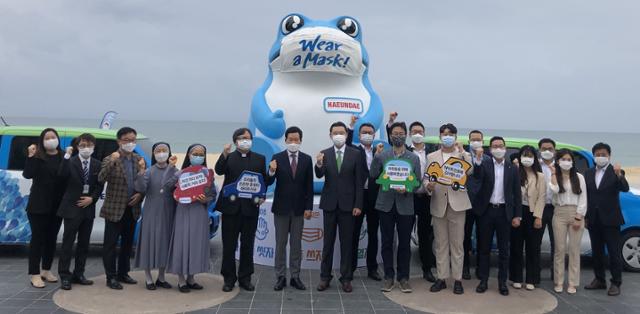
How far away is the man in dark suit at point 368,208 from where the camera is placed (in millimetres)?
5215

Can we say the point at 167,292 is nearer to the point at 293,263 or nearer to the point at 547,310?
the point at 293,263

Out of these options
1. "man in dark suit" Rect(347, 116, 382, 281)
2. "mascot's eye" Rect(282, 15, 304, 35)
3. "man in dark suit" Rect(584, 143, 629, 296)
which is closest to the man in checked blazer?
"man in dark suit" Rect(347, 116, 382, 281)

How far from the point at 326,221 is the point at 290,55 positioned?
99.7 inches

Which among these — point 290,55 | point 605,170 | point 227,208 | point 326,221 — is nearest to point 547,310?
point 605,170

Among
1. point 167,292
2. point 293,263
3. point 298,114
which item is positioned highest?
point 298,114

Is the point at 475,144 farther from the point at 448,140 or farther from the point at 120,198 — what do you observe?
the point at 120,198

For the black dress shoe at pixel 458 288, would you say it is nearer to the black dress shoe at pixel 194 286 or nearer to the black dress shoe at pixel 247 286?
the black dress shoe at pixel 247 286

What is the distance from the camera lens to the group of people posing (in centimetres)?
480

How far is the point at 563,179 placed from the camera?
5180 mm

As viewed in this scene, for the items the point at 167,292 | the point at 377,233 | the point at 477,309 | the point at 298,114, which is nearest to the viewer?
the point at 477,309

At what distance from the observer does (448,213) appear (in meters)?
4.95

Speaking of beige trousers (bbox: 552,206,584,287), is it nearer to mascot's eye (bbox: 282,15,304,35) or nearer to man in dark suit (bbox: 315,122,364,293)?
man in dark suit (bbox: 315,122,364,293)

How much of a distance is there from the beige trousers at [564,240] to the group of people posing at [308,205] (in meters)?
0.01

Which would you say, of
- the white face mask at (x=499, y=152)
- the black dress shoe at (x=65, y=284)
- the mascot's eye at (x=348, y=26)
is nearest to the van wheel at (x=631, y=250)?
the white face mask at (x=499, y=152)
